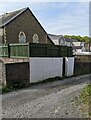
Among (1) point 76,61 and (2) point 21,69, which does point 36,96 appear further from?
(1) point 76,61

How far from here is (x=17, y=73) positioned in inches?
522

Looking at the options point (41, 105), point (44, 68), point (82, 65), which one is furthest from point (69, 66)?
point (41, 105)

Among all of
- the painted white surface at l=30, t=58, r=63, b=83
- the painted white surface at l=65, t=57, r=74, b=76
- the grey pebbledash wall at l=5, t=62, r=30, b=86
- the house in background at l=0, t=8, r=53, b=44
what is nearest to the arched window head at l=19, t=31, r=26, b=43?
the house in background at l=0, t=8, r=53, b=44

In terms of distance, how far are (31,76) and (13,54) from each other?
3422mm

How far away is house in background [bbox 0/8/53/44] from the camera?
2742 centimetres

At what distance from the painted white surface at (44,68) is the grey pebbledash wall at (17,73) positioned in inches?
26.1

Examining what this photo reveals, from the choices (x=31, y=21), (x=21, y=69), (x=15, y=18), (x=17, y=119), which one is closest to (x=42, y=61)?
(x=21, y=69)

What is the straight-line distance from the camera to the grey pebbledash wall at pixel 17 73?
41.5 feet

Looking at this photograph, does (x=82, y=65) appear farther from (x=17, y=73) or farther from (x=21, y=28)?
→ (x=21, y=28)

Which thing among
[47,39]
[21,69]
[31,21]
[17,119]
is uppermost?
[31,21]

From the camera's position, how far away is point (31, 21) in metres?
31.4

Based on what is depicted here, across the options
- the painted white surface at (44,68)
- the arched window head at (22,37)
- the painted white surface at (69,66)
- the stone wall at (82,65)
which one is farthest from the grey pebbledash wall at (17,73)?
the arched window head at (22,37)

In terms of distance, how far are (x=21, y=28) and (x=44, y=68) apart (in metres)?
15.0

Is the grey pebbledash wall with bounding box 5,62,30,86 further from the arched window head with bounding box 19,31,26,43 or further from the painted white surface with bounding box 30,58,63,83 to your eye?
the arched window head with bounding box 19,31,26,43
